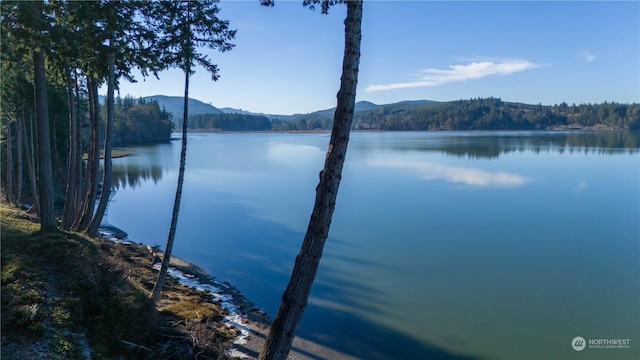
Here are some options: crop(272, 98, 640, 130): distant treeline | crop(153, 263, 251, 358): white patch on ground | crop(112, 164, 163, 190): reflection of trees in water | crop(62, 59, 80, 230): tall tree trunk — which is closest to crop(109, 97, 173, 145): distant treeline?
crop(112, 164, 163, 190): reflection of trees in water

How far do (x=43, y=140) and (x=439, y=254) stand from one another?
1247 cm

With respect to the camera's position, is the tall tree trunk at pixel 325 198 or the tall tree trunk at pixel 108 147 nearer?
the tall tree trunk at pixel 325 198

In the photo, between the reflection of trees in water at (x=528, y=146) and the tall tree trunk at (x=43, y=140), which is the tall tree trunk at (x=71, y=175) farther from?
the reflection of trees in water at (x=528, y=146)

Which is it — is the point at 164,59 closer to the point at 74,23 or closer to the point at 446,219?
the point at 74,23

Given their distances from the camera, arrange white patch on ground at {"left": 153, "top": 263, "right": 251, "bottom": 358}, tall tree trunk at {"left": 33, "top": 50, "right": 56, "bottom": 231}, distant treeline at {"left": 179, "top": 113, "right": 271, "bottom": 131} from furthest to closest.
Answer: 1. distant treeline at {"left": 179, "top": 113, "right": 271, "bottom": 131}
2. white patch on ground at {"left": 153, "top": 263, "right": 251, "bottom": 358}
3. tall tree trunk at {"left": 33, "top": 50, "right": 56, "bottom": 231}

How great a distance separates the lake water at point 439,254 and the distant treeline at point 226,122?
398 feet

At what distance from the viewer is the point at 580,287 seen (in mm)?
12336

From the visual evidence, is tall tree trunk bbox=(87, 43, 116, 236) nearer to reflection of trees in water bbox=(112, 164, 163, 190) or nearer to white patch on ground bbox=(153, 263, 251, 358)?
white patch on ground bbox=(153, 263, 251, 358)

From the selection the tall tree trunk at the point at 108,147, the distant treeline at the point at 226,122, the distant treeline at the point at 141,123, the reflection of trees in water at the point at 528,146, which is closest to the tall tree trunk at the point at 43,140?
the tall tree trunk at the point at 108,147

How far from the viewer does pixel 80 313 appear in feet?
21.8

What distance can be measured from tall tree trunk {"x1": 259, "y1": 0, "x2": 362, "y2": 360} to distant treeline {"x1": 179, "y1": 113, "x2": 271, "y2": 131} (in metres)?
149

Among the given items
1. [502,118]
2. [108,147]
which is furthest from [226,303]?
[502,118]

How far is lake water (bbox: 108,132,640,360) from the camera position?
394 inches

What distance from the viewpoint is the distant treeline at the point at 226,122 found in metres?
149
